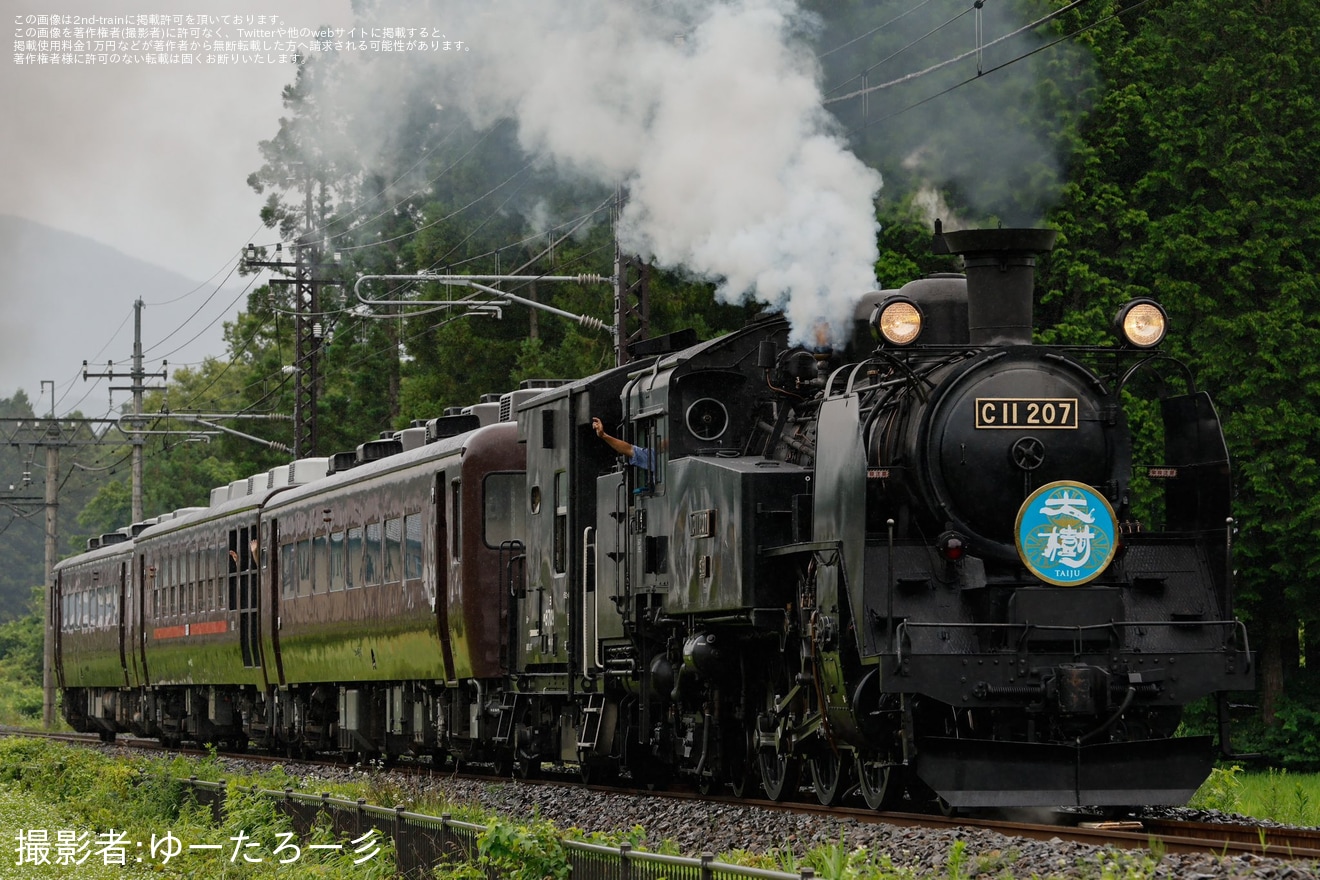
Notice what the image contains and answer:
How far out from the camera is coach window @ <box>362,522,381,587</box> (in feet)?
71.5

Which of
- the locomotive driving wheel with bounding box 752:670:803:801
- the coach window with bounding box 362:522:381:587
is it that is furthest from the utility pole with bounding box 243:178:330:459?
the locomotive driving wheel with bounding box 752:670:803:801

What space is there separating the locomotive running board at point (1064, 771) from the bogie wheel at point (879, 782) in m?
0.72

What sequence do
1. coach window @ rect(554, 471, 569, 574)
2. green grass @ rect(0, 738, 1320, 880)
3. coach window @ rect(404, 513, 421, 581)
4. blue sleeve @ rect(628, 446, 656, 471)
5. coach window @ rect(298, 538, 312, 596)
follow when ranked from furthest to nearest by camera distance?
coach window @ rect(298, 538, 312, 596) < coach window @ rect(404, 513, 421, 581) < coach window @ rect(554, 471, 569, 574) < blue sleeve @ rect(628, 446, 656, 471) < green grass @ rect(0, 738, 1320, 880)

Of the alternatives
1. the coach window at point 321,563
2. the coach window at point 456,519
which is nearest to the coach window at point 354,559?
the coach window at point 321,563

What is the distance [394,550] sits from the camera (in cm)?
2117

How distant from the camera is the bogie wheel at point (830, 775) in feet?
44.5

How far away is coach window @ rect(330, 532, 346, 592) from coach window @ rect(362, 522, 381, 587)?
98cm

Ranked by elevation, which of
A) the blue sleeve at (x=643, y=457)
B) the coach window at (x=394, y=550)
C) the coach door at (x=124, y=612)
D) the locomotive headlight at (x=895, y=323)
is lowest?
the coach door at (x=124, y=612)

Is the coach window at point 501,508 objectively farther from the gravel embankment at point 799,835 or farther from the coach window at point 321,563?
the coach window at point 321,563

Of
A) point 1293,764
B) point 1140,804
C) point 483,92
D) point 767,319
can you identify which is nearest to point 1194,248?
point 1293,764

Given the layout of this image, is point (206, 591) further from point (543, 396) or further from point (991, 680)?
point (991, 680)

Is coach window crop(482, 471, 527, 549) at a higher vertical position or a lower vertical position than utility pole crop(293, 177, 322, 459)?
lower

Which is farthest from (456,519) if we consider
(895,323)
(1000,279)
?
(1000,279)

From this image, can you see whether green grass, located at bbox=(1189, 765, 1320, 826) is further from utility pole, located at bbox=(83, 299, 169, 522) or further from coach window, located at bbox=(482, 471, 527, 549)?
utility pole, located at bbox=(83, 299, 169, 522)
